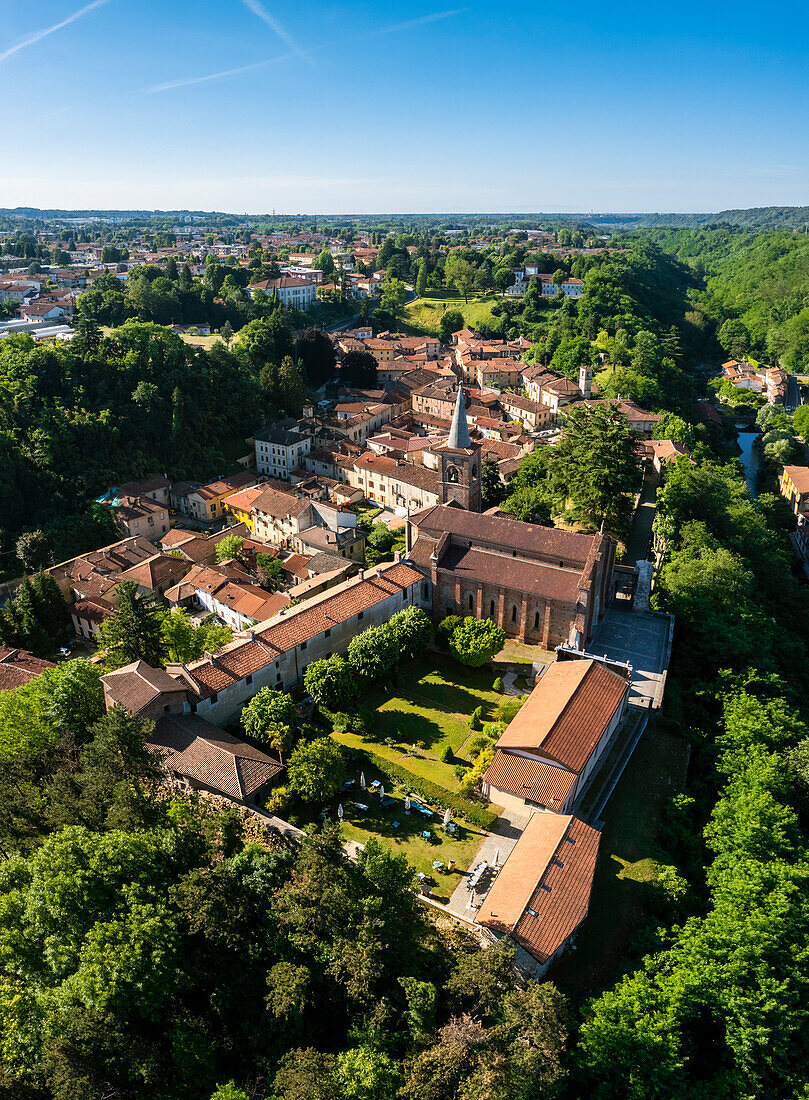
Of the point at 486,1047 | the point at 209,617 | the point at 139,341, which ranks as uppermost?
the point at 139,341

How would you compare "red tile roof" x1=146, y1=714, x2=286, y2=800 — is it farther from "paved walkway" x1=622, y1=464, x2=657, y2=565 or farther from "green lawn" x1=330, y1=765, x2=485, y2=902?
"paved walkway" x1=622, y1=464, x2=657, y2=565

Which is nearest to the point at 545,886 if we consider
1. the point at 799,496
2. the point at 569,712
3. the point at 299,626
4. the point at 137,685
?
the point at 569,712

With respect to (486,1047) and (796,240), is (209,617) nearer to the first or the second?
(486,1047)

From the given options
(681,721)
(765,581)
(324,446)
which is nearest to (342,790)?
(681,721)

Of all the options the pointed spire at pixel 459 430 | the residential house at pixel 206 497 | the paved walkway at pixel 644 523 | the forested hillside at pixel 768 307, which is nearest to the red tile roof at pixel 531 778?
the pointed spire at pixel 459 430

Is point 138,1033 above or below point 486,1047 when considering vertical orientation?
below

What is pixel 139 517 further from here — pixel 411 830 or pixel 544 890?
pixel 544 890
